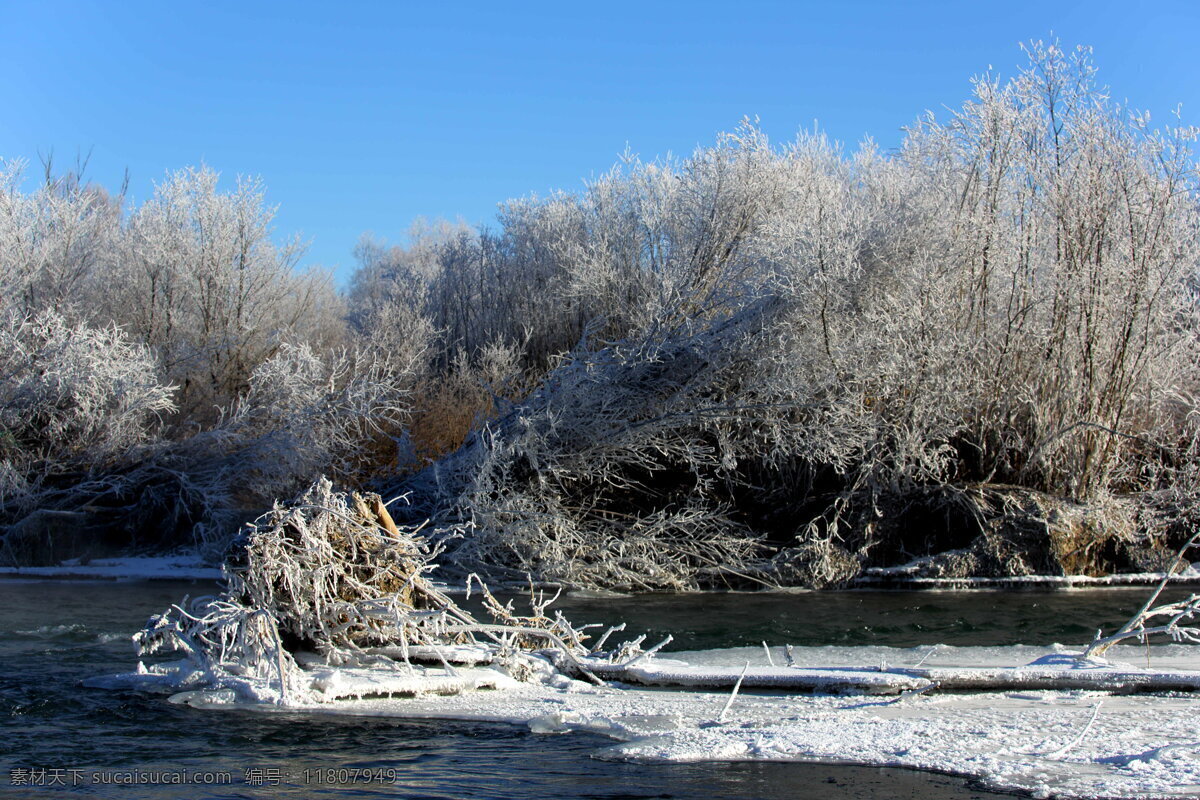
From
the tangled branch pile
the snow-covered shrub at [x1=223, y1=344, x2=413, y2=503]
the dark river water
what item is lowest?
the dark river water

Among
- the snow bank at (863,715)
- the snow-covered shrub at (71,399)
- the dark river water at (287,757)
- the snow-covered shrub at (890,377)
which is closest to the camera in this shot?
the dark river water at (287,757)

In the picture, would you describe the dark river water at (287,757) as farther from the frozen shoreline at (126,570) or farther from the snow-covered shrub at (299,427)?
the snow-covered shrub at (299,427)

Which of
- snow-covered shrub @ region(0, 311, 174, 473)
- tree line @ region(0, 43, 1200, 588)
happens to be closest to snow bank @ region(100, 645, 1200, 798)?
tree line @ region(0, 43, 1200, 588)

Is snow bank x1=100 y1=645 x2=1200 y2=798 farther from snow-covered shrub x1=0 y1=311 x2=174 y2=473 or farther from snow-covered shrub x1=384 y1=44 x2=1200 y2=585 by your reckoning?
snow-covered shrub x1=0 y1=311 x2=174 y2=473

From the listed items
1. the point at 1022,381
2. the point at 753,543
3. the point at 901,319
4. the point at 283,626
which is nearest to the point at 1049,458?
the point at 1022,381

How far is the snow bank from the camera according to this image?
5.36 m

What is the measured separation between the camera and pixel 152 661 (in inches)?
340

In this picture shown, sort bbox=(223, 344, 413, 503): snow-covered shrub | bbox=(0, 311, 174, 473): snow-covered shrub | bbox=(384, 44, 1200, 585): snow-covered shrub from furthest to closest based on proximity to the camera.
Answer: bbox=(223, 344, 413, 503): snow-covered shrub → bbox=(0, 311, 174, 473): snow-covered shrub → bbox=(384, 44, 1200, 585): snow-covered shrub

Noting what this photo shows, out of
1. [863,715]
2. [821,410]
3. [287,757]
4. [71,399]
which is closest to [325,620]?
[287,757]

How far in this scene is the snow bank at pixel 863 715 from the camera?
5359 millimetres

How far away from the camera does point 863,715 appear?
645 centimetres

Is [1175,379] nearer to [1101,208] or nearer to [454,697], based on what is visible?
[1101,208]

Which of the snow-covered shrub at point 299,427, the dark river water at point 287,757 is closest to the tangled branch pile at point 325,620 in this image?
the dark river water at point 287,757

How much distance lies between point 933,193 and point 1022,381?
310cm
